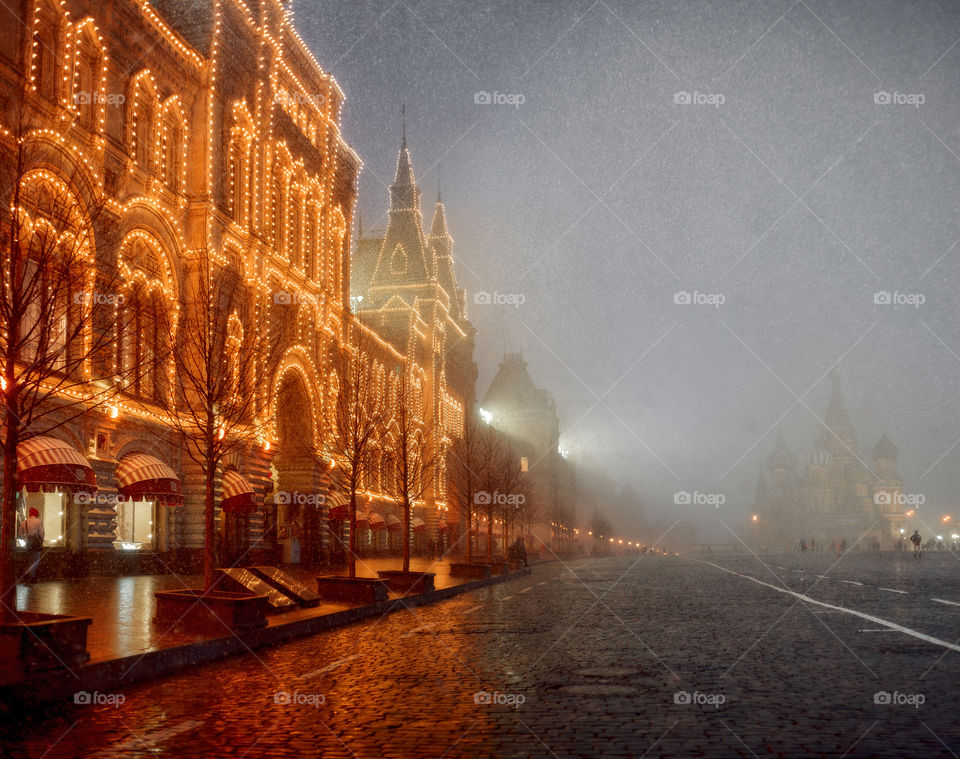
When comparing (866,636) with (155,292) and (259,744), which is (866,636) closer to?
(259,744)

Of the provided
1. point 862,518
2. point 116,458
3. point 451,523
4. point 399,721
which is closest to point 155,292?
point 116,458

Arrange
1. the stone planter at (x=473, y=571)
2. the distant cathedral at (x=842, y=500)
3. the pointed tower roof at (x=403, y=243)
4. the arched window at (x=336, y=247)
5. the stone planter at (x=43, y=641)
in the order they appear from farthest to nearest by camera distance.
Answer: the distant cathedral at (x=842, y=500) < the pointed tower roof at (x=403, y=243) < the arched window at (x=336, y=247) < the stone planter at (x=473, y=571) < the stone planter at (x=43, y=641)

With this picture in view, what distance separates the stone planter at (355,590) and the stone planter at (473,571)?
43.4ft

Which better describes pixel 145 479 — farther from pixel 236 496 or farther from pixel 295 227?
pixel 295 227

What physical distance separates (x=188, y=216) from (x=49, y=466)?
45.8 feet

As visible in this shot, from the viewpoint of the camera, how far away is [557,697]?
27.3 ft

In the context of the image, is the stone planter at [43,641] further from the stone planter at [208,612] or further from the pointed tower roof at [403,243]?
the pointed tower roof at [403,243]

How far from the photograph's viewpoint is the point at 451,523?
8381 centimetres

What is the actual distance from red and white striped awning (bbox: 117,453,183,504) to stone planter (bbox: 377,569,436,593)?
8176 millimetres

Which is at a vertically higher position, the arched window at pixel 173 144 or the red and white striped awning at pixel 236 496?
the arched window at pixel 173 144

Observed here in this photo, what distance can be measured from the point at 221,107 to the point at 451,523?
52.4 meters

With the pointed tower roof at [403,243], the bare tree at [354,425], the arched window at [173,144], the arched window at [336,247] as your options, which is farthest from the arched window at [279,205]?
the pointed tower roof at [403,243]

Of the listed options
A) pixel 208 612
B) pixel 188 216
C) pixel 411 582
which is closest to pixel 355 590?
pixel 411 582

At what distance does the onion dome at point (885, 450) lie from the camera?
189875 mm
